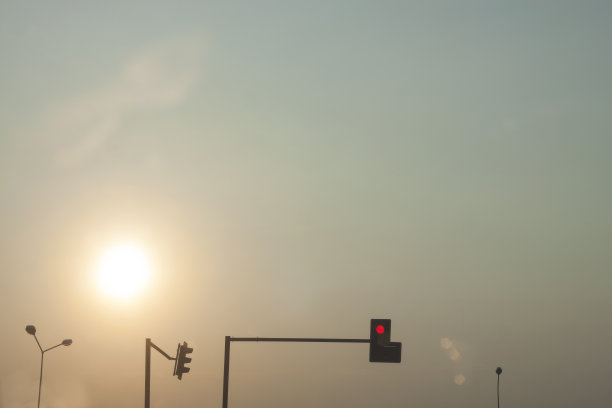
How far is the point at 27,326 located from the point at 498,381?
60285 mm

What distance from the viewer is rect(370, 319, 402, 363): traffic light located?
25.9 meters

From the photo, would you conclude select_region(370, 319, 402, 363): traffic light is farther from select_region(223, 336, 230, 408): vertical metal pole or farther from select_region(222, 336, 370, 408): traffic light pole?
select_region(223, 336, 230, 408): vertical metal pole

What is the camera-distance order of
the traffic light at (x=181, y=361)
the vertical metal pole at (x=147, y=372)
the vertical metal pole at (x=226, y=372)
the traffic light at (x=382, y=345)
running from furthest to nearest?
the vertical metal pole at (x=147, y=372), the traffic light at (x=181, y=361), the vertical metal pole at (x=226, y=372), the traffic light at (x=382, y=345)

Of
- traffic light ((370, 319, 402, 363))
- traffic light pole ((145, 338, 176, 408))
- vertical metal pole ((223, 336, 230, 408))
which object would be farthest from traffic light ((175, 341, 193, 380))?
traffic light ((370, 319, 402, 363))

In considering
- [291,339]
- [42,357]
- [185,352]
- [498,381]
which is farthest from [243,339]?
[498,381]

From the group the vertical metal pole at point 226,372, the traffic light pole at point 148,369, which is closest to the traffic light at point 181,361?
the traffic light pole at point 148,369

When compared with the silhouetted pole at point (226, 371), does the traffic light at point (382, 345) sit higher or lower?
higher

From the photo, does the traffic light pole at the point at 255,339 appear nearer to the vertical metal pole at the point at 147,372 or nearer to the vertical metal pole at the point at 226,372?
the vertical metal pole at the point at 226,372

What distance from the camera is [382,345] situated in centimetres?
2592

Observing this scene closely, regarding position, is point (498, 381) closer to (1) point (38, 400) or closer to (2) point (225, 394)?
(1) point (38, 400)

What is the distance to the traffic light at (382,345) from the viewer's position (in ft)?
85.0

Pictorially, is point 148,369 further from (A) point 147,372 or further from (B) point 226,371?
(B) point 226,371

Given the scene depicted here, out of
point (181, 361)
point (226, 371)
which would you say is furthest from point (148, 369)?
point (226, 371)

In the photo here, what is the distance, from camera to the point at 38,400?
213 feet
